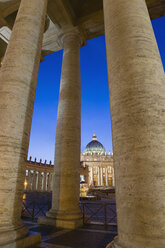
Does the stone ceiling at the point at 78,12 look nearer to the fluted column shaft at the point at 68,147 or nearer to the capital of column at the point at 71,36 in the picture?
the capital of column at the point at 71,36

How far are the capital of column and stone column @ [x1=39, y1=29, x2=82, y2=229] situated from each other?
1441mm

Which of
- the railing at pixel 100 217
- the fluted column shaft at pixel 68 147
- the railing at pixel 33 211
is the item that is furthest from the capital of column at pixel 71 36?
the railing at pixel 33 211

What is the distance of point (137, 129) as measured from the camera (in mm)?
5539

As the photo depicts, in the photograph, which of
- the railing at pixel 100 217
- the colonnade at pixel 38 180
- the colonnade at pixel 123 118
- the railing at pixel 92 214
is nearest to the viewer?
the colonnade at pixel 123 118

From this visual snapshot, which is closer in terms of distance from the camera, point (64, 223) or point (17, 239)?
point (17, 239)

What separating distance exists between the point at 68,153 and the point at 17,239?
745 centimetres

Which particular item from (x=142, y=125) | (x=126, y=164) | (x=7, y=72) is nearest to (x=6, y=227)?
A: (x=126, y=164)

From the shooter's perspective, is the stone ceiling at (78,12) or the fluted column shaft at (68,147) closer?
the fluted column shaft at (68,147)

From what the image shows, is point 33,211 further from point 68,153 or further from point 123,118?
point 123,118

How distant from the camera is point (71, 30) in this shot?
1889 centimetres

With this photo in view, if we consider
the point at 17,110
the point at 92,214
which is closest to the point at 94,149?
the point at 92,214

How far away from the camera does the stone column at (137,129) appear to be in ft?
15.5

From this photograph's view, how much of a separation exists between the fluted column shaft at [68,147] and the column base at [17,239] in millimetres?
4824

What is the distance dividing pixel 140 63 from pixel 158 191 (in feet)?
14.3
